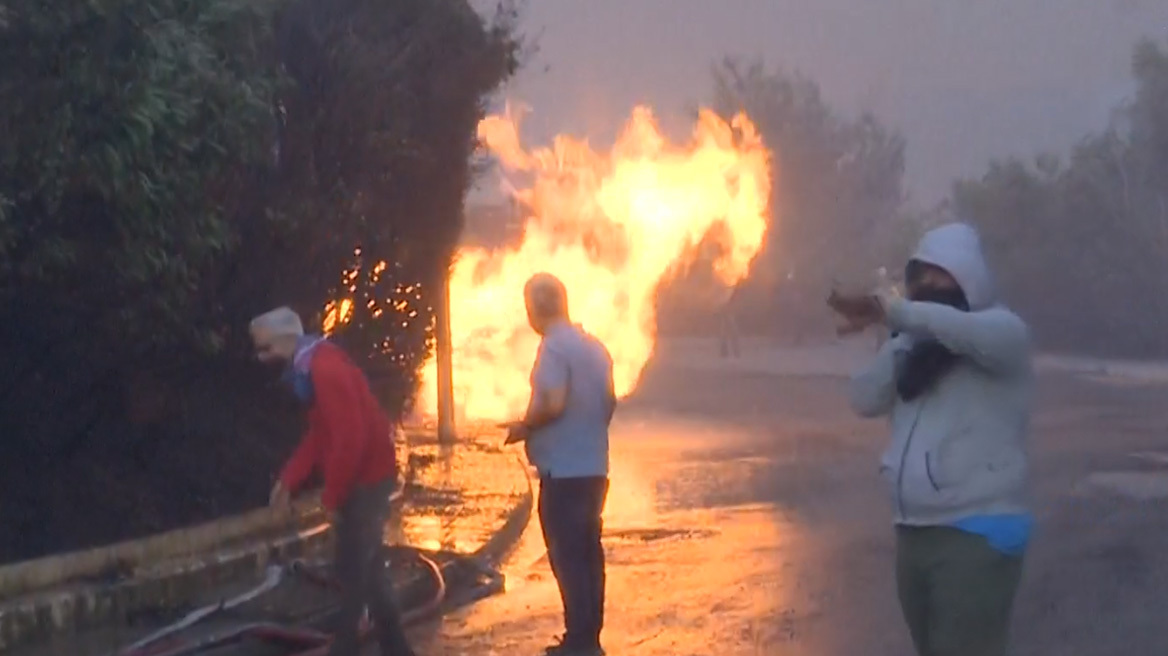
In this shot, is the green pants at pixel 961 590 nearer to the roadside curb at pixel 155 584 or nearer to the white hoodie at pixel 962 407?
the white hoodie at pixel 962 407

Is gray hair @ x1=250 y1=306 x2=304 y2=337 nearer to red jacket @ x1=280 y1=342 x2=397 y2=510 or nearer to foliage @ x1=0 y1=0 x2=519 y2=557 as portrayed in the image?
red jacket @ x1=280 y1=342 x2=397 y2=510

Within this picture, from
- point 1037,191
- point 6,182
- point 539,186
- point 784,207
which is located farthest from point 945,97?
point 6,182

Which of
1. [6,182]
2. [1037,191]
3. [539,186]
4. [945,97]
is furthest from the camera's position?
[945,97]

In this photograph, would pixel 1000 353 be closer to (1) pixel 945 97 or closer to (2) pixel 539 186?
(2) pixel 539 186

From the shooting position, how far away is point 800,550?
11.4 meters

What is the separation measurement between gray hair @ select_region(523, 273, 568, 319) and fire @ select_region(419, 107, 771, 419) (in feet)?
28.2

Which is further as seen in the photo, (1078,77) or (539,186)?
(1078,77)

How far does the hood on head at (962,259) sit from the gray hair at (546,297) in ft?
9.74

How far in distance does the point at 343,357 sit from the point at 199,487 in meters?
3.48

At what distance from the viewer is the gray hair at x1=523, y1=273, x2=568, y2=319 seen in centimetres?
801

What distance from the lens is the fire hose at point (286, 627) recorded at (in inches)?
305

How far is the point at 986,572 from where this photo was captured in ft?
16.6

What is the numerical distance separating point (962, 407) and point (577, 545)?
10.2 ft

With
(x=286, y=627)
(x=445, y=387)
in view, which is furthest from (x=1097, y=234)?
(x=286, y=627)
